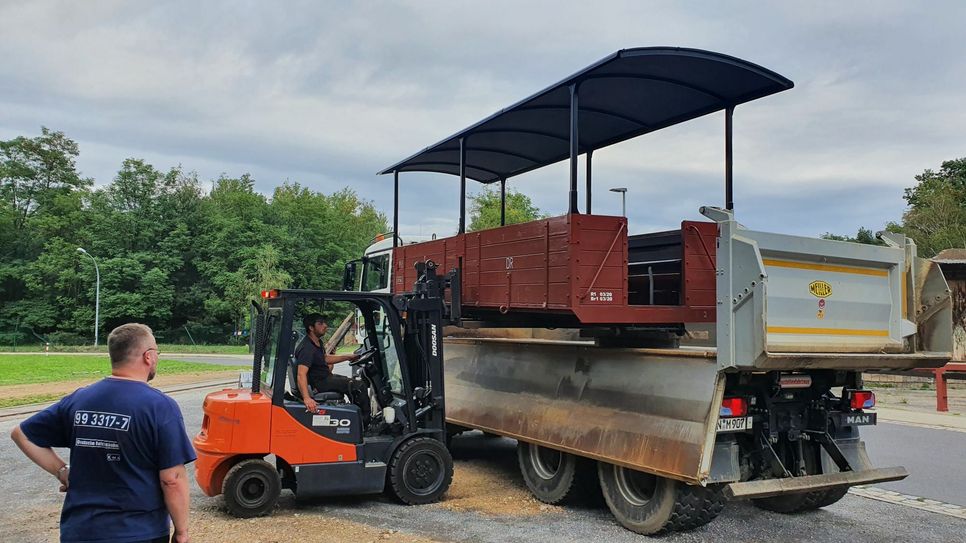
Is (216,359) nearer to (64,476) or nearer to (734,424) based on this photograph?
(734,424)

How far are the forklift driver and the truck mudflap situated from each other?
3.68 meters

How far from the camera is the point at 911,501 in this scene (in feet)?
24.7

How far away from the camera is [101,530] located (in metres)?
3.03

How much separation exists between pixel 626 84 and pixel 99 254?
174ft


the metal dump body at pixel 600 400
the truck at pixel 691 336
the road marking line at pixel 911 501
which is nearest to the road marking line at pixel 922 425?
the road marking line at pixel 911 501

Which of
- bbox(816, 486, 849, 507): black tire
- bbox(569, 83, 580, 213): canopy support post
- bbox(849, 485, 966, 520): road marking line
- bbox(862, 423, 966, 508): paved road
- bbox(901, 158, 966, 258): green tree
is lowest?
bbox(849, 485, 966, 520): road marking line

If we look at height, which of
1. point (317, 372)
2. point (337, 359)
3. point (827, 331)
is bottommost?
point (317, 372)

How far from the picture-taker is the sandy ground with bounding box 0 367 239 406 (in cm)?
1820

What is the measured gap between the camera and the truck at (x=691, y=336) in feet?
18.6

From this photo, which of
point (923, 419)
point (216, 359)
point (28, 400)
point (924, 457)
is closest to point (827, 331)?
point (924, 457)

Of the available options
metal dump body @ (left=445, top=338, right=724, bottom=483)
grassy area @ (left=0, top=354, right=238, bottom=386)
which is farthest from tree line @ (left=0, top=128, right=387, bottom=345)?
metal dump body @ (left=445, top=338, right=724, bottom=483)

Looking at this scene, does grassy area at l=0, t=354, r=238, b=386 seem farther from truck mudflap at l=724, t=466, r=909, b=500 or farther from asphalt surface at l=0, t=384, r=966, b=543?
truck mudflap at l=724, t=466, r=909, b=500

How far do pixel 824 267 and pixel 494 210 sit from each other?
35838 millimetres

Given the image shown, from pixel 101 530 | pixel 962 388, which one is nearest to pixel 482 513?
pixel 101 530
